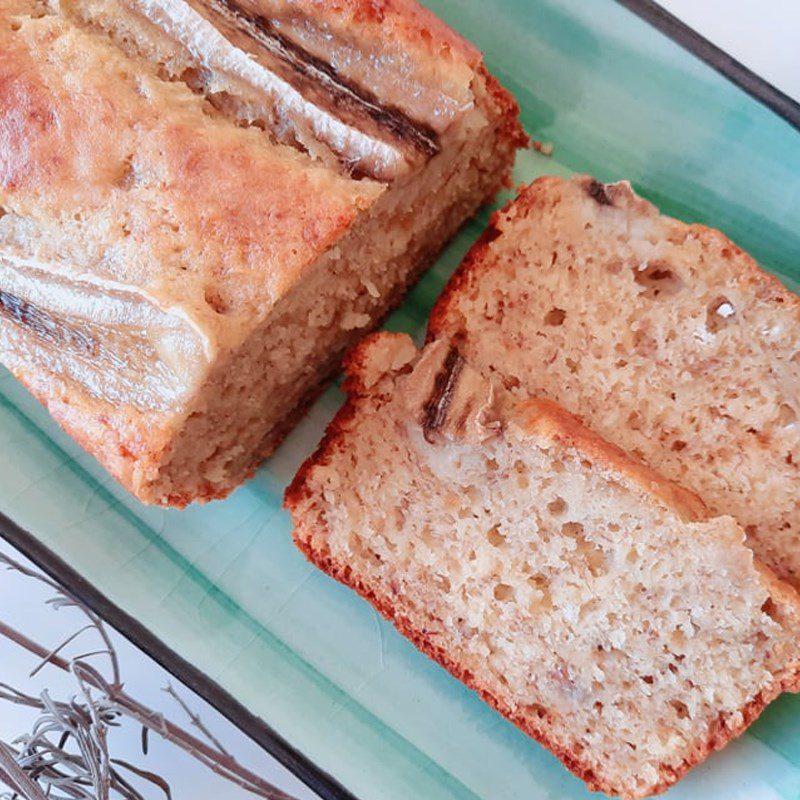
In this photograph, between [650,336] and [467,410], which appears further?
[650,336]

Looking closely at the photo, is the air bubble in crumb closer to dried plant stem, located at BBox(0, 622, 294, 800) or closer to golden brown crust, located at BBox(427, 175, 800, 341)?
golden brown crust, located at BBox(427, 175, 800, 341)

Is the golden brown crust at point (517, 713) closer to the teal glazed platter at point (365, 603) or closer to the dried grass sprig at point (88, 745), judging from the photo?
the teal glazed platter at point (365, 603)

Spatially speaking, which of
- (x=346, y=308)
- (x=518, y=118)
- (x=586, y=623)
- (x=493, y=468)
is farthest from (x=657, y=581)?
(x=518, y=118)

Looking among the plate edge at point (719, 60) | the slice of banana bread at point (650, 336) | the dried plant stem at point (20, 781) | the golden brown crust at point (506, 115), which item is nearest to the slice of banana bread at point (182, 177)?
the golden brown crust at point (506, 115)

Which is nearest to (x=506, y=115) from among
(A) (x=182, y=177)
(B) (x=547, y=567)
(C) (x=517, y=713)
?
(A) (x=182, y=177)

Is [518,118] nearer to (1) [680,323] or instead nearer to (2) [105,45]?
(1) [680,323]

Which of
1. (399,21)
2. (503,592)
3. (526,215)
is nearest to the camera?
(399,21)

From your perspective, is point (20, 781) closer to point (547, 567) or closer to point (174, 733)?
point (174, 733)
